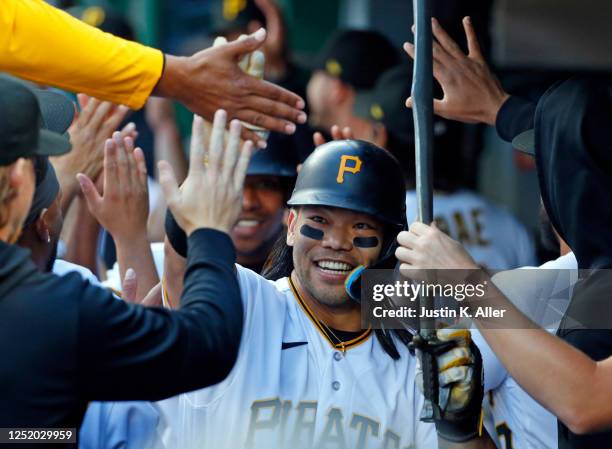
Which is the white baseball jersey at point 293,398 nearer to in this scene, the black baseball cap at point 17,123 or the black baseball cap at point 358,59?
the black baseball cap at point 17,123

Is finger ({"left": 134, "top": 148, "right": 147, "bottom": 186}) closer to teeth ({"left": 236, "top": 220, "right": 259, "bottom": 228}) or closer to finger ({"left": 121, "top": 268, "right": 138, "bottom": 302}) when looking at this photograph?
finger ({"left": 121, "top": 268, "right": 138, "bottom": 302})

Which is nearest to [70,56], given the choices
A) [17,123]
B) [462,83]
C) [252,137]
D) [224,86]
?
[224,86]

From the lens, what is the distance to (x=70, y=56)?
3.24m

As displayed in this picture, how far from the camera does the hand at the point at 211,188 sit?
2.81 m

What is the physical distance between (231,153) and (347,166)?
114cm

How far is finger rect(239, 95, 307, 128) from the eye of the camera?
11.1ft

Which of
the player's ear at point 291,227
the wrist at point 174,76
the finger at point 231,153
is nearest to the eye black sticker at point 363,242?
the player's ear at point 291,227

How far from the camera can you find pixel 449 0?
6.89 metres

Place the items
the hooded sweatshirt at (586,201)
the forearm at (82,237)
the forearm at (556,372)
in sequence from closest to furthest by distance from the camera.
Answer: the forearm at (556,372) → the hooded sweatshirt at (586,201) → the forearm at (82,237)

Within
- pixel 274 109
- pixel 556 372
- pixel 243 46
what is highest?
pixel 243 46

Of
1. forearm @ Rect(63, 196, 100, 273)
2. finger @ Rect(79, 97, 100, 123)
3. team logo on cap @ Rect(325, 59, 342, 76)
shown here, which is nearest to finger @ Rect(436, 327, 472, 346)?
finger @ Rect(79, 97, 100, 123)

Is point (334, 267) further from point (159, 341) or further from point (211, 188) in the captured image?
point (159, 341)

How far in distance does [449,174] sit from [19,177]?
12.3 ft

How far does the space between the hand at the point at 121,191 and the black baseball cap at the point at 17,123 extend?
4.10ft
